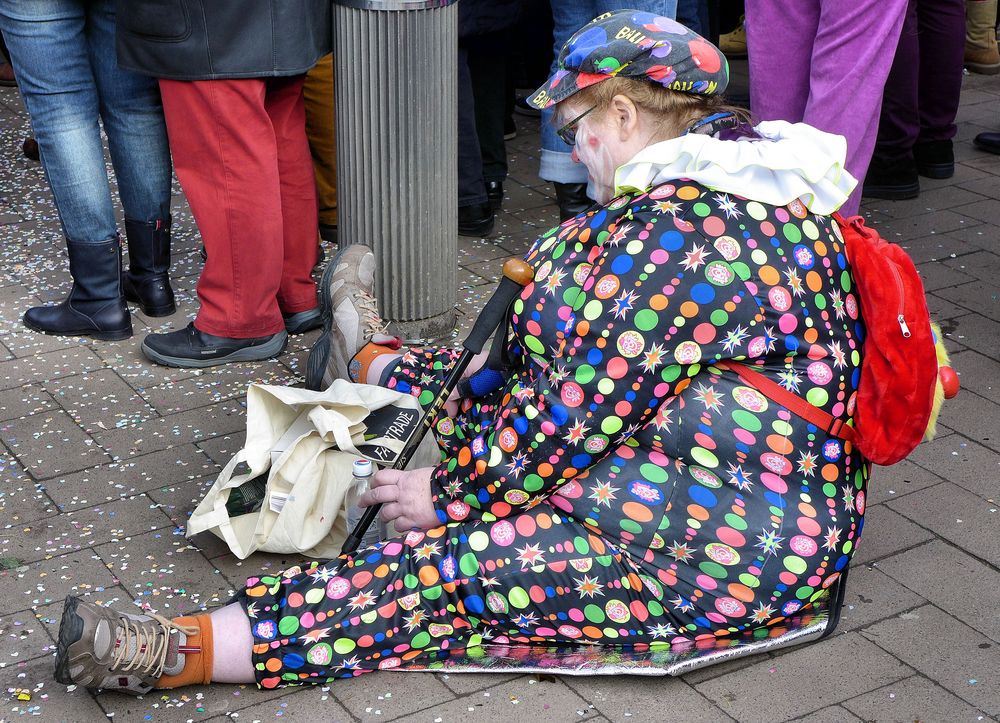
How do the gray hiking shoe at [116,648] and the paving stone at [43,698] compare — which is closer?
the gray hiking shoe at [116,648]

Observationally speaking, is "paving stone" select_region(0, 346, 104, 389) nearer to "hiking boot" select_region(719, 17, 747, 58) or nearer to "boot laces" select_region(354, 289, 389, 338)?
"boot laces" select_region(354, 289, 389, 338)

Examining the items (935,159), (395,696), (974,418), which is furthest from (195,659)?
(935,159)

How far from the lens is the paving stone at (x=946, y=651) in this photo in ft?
8.79

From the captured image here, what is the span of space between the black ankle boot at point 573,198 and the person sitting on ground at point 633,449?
2.16 m

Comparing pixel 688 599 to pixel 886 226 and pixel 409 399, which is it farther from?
pixel 886 226

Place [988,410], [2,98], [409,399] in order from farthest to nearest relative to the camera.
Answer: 1. [2,98]
2. [988,410]
3. [409,399]

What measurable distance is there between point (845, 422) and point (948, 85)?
12.2ft

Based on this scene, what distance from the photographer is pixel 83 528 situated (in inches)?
127

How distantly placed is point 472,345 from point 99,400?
1.67m

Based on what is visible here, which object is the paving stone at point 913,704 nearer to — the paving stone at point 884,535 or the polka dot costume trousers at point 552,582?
the polka dot costume trousers at point 552,582

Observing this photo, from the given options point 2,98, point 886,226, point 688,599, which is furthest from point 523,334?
point 2,98

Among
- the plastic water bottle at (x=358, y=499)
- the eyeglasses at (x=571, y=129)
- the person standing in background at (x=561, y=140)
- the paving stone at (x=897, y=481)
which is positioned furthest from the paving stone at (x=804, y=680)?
the person standing in background at (x=561, y=140)

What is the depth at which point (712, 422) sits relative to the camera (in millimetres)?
2553

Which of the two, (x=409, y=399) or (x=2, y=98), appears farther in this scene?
(x=2, y=98)
